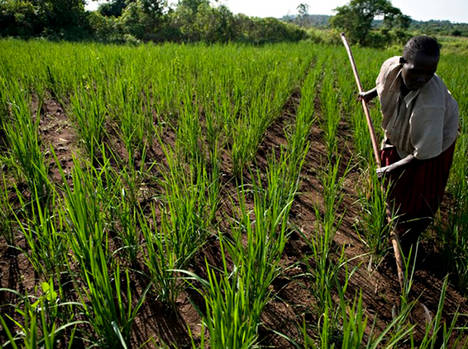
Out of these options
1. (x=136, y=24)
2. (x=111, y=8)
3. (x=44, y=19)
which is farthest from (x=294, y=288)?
(x=111, y=8)

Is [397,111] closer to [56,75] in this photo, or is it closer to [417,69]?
[417,69]

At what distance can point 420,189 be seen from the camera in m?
1.73

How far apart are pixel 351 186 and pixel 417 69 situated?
1.13m

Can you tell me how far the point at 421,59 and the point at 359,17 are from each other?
2902 cm

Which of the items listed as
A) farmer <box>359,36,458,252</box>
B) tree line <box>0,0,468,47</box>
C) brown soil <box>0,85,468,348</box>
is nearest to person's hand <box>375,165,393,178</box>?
farmer <box>359,36,458,252</box>

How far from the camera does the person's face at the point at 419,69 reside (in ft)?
4.52

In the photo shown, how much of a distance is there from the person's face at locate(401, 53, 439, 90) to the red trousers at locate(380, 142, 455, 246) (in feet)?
1.33

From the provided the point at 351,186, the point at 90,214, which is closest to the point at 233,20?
the point at 351,186

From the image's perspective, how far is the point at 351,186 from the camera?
2373mm

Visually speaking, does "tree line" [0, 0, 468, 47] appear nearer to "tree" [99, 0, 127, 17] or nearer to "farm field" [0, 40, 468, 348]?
"tree" [99, 0, 127, 17]

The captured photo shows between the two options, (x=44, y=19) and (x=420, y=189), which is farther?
(x=44, y=19)

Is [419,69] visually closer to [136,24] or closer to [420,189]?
[420,189]

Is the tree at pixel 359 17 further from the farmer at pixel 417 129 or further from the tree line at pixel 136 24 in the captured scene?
the farmer at pixel 417 129

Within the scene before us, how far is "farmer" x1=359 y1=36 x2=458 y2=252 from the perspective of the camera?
1.45 metres
